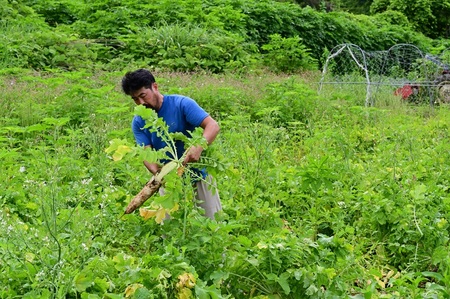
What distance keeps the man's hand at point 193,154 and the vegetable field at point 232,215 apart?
77 millimetres

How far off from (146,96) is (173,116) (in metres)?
0.22

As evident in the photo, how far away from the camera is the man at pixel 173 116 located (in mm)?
3707

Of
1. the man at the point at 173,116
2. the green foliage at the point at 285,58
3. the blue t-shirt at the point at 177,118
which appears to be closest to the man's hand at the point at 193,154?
the man at the point at 173,116

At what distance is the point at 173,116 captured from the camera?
387 centimetres

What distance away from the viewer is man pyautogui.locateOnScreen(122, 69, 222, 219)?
3.71 metres

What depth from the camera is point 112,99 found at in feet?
24.7

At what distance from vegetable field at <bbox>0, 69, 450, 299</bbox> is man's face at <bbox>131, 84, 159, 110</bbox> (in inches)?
18.6

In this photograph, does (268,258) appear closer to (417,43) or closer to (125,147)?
(125,147)

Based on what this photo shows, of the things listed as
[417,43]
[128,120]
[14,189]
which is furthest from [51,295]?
[417,43]

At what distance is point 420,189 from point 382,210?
30 centimetres

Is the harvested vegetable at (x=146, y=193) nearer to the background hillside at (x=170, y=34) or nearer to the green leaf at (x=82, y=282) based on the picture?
the green leaf at (x=82, y=282)

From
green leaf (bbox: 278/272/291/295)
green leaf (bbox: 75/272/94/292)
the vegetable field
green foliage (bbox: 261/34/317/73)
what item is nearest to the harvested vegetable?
the vegetable field

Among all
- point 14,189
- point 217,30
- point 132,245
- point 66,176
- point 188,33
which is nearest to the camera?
point 132,245

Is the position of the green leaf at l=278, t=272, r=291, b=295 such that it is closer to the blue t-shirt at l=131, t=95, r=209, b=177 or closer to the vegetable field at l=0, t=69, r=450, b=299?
the vegetable field at l=0, t=69, r=450, b=299
